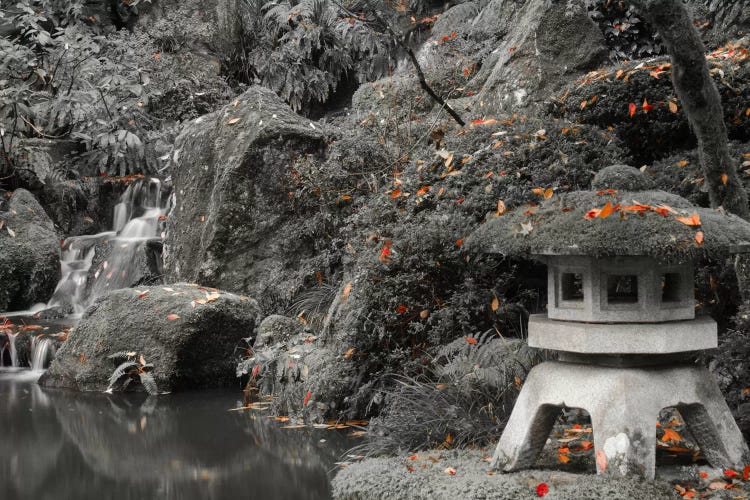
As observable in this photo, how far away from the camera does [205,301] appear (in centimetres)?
855

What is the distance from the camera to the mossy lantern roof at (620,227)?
3.83m

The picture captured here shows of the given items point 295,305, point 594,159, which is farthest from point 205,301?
point 594,159

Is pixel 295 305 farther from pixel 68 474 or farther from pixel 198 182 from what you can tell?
pixel 68 474

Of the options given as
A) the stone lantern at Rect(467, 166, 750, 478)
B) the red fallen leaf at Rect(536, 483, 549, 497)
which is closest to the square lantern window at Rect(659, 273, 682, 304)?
the stone lantern at Rect(467, 166, 750, 478)

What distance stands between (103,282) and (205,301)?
4666mm

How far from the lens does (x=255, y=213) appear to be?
33.8 ft

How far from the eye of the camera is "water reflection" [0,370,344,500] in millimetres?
5609

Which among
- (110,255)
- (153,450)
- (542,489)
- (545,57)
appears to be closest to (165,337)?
(153,450)

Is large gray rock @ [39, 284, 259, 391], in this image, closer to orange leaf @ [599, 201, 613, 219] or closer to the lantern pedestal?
the lantern pedestal

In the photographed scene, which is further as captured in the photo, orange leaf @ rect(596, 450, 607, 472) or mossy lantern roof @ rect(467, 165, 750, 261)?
orange leaf @ rect(596, 450, 607, 472)

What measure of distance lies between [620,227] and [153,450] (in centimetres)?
439

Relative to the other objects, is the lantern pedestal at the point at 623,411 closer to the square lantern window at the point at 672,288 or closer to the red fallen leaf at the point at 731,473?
the red fallen leaf at the point at 731,473

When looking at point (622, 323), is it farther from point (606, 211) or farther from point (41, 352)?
point (41, 352)

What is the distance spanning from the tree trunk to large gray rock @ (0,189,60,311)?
10675 millimetres
